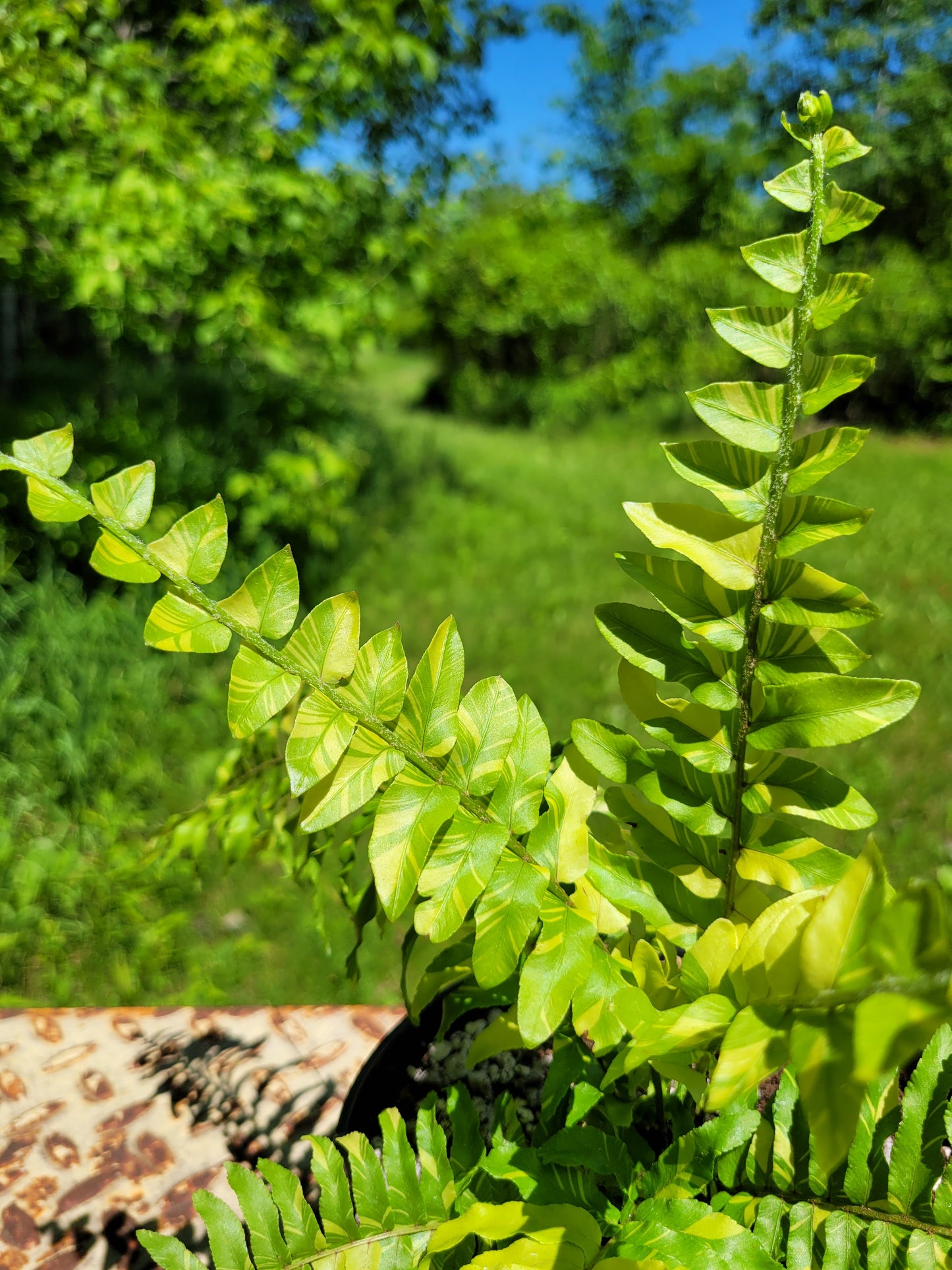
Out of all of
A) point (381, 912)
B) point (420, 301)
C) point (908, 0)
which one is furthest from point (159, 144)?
point (420, 301)

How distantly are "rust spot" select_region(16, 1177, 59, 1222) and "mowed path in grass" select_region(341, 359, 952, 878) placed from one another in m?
1.87

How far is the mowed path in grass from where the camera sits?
105 inches

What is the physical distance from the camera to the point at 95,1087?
1167 millimetres

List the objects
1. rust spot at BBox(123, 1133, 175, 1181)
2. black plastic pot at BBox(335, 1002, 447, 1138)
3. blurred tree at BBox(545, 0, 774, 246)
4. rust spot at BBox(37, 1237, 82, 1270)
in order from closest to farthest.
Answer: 1. black plastic pot at BBox(335, 1002, 447, 1138)
2. rust spot at BBox(37, 1237, 82, 1270)
3. rust spot at BBox(123, 1133, 175, 1181)
4. blurred tree at BBox(545, 0, 774, 246)

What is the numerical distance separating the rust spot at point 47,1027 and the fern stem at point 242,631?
1009mm

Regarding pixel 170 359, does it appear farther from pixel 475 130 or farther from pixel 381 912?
pixel 381 912

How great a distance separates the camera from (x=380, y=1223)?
2.11 feet

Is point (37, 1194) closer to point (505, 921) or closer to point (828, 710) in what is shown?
point (505, 921)

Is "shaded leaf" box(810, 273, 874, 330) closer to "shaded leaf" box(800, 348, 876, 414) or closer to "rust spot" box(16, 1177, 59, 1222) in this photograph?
"shaded leaf" box(800, 348, 876, 414)

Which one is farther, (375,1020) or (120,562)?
(375,1020)

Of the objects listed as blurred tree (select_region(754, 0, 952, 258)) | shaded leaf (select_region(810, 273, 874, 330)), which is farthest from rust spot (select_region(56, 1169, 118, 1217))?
blurred tree (select_region(754, 0, 952, 258))

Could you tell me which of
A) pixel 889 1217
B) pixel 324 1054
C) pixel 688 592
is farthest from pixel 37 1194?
pixel 688 592

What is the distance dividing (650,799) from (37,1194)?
3.23 feet

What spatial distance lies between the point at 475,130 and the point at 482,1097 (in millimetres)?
3664
